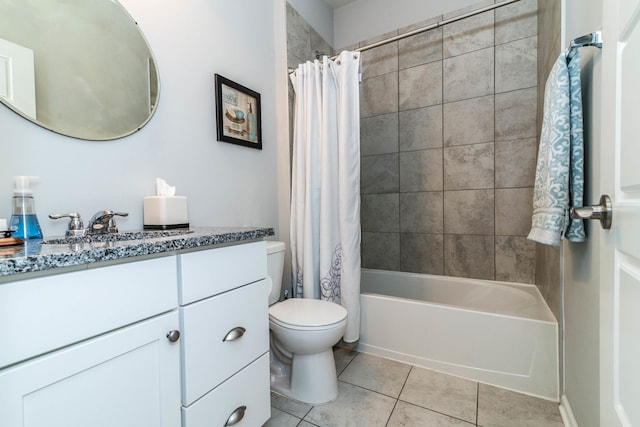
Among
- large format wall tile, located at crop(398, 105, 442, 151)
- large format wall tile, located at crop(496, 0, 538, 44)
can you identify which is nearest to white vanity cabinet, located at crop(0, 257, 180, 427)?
large format wall tile, located at crop(398, 105, 442, 151)

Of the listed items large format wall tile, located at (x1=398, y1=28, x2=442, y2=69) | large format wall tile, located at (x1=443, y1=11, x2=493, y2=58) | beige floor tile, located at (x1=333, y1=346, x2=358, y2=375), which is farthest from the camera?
large format wall tile, located at (x1=398, y1=28, x2=442, y2=69)

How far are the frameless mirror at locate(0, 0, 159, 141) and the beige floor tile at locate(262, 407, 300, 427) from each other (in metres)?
1.38

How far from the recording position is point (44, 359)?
547 millimetres

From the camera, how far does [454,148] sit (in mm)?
2236

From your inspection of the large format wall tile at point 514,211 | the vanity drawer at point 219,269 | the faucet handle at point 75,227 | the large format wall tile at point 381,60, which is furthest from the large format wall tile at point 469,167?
the faucet handle at point 75,227

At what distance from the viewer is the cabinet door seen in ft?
1.73

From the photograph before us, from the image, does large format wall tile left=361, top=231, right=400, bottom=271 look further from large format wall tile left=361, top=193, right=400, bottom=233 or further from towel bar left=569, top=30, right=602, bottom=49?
towel bar left=569, top=30, right=602, bottom=49

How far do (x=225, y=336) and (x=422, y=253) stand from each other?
1.86 meters

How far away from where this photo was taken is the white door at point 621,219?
0.53 metres

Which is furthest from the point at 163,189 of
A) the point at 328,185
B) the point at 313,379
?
the point at 313,379

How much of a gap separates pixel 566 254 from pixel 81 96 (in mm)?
2065

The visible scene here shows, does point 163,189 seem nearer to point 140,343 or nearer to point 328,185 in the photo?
point 140,343

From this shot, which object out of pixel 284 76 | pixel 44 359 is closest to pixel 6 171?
pixel 44 359

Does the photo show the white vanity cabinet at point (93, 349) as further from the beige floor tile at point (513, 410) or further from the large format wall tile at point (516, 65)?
the large format wall tile at point (516, 65)
